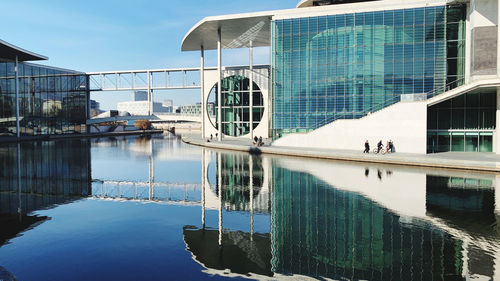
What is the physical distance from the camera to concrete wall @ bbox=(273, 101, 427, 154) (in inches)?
1256

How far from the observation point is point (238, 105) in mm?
61344

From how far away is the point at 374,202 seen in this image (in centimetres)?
1504

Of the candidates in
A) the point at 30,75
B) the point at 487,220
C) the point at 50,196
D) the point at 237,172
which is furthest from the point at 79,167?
the point at 30,75

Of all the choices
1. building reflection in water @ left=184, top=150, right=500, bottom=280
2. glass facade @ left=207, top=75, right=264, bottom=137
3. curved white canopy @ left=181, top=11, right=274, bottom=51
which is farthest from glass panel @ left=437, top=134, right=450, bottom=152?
glass facade @ left=207, top=75, right=264, bottom=137

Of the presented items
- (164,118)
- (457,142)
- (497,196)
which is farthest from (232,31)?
(497,196)

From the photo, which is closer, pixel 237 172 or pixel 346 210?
pixel 346 210

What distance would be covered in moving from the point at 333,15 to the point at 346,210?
31490mm

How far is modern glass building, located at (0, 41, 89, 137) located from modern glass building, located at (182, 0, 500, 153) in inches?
1747

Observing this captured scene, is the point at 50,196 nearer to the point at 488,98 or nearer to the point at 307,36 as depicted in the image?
the point at 307,36

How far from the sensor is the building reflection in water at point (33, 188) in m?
13.0

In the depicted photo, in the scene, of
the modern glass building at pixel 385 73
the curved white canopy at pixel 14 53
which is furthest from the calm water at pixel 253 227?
the curved white canopy at pixel 14 53

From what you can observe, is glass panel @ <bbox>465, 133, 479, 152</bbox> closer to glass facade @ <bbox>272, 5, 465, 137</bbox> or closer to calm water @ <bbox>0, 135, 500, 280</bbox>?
glass facade @ <bbox>272, 5, 465, 137</bbox>

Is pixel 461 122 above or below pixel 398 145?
above

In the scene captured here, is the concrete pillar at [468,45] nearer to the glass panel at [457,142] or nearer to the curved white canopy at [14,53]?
the glass panel at [457,142]
